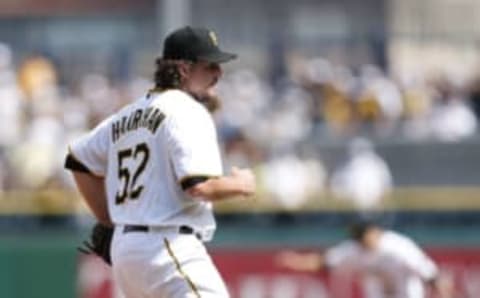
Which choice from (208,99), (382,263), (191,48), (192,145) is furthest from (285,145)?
(192,145)

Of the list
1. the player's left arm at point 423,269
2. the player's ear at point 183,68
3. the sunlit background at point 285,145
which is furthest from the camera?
the sunlit background at point 285,145

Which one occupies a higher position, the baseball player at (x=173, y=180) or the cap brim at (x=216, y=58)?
the cap brim at (x=216, y=58)

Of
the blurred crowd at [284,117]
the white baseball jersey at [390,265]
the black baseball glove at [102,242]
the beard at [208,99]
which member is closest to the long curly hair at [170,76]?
the beard at [208,99]

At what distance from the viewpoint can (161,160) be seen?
6656 mm

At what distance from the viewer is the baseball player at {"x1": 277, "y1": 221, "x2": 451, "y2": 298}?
12.7m

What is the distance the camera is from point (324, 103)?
694 inches

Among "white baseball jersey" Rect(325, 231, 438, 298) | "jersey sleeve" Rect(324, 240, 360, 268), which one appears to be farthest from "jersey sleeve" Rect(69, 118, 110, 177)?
"jersey sleeve" Rect(324, 240, 360, 268)

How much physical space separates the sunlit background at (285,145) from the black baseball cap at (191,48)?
8.01 metres

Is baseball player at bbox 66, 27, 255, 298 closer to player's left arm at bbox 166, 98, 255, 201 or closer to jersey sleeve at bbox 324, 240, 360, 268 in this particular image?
player's left arm at bbox 166, 98, 255, 201

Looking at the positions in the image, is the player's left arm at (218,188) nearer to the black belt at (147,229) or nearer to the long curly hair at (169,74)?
the black belt at (147,229)

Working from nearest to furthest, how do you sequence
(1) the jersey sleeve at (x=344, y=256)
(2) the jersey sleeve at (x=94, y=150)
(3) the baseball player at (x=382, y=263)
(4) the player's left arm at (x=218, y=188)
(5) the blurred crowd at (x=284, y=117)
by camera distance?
(4) the player's left arm at (x=218, y=188) < (2) the jersey sleeve at (x=94, y=150) < (3) the baseball player at (x=382, y=263) < (1) the jersey sleeve at (x=344, y=256) < (5) the blurred crowd at (x=284, y=117)

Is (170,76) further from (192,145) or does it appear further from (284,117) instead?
(284,117)

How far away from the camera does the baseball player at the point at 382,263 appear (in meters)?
12.7

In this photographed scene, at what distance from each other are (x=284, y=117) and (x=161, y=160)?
10.3 metres
